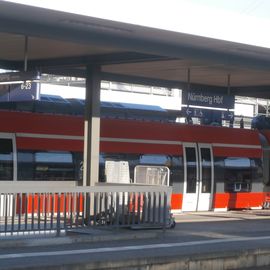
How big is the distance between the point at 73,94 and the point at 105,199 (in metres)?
30.8

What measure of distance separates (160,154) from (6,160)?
554 centimetres

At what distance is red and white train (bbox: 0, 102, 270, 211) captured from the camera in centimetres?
1908

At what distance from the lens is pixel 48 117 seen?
64.6 ft

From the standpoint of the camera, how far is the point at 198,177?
23.3 m

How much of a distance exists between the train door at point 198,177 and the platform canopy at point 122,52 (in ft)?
7.62

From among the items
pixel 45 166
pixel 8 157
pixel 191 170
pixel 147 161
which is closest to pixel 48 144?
pixel 45 166

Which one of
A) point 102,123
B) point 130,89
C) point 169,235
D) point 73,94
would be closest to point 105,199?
point 169,235

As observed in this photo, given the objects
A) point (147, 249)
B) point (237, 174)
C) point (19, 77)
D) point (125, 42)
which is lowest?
point (147, 249)

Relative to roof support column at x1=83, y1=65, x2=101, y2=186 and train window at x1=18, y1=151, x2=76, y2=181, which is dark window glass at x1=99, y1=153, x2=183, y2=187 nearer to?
train window at x1=18, y1=151, x2=76, y2=181

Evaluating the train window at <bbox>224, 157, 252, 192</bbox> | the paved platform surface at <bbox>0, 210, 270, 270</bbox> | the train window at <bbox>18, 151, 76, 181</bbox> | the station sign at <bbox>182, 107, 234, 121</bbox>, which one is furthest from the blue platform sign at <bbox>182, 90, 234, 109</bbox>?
the paved platform surface at <bbox>0, 210, 270, 270</bbox>

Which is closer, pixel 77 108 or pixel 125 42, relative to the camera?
pixel 125 42

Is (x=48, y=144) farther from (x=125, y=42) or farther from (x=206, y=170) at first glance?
(x=206, y=170)

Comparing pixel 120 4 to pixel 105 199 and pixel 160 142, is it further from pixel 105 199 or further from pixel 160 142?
pixel 160 142

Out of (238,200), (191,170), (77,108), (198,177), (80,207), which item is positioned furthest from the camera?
(238,200)
